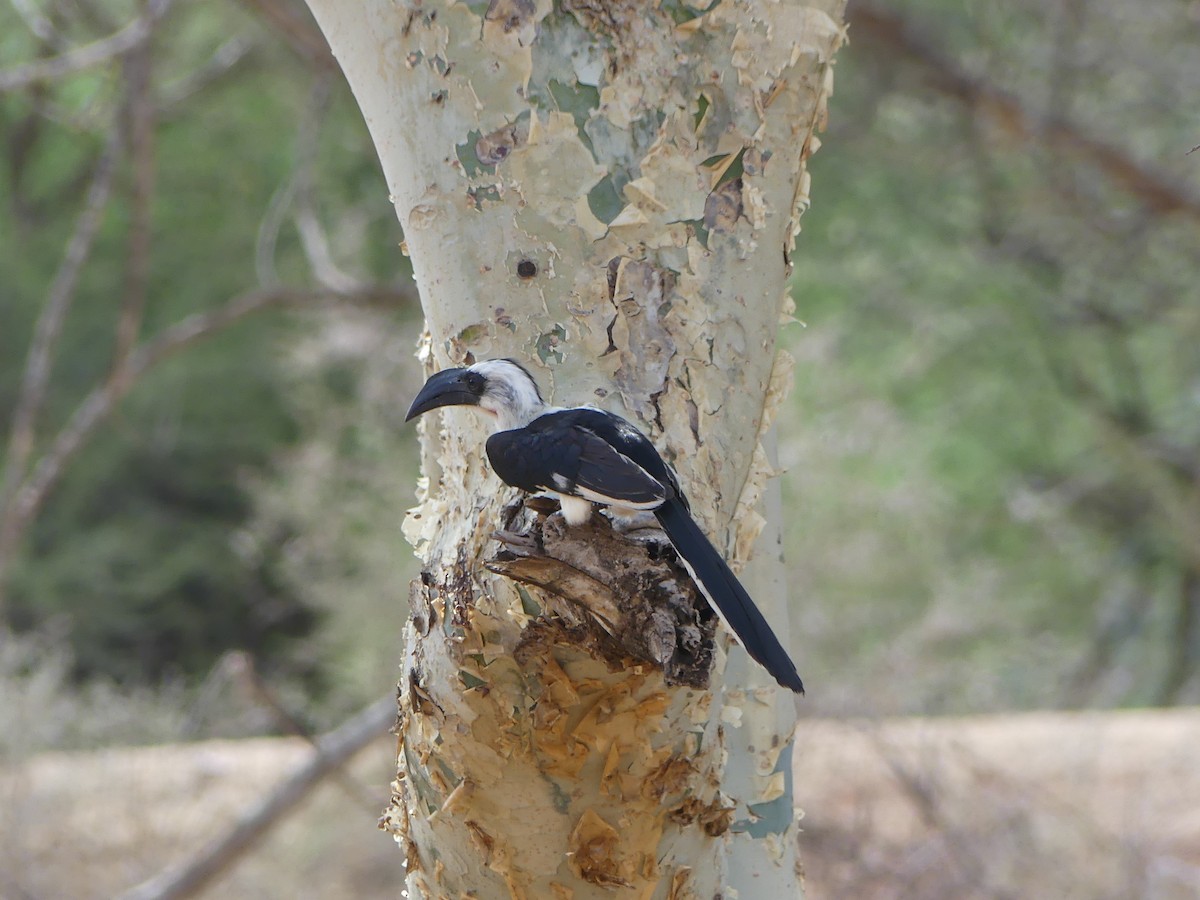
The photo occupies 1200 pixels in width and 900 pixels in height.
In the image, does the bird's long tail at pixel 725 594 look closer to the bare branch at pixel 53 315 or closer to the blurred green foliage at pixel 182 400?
the bare branch at pixel 53 315

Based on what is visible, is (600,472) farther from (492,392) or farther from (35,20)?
(35,20)

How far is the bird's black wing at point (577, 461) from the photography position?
99 centimetres

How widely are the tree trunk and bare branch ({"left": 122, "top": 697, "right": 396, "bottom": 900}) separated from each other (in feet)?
6.62

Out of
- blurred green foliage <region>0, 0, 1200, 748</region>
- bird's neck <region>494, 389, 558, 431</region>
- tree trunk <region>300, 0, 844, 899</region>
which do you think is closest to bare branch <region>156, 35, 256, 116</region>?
blurred green foliage <region>0, 0, 1200, 748</region>

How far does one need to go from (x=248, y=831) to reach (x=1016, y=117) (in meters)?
3.46

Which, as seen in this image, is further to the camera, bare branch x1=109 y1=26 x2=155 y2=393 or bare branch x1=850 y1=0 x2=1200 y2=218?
bare branch x1=850 y1=0 x2=1200 y2=218

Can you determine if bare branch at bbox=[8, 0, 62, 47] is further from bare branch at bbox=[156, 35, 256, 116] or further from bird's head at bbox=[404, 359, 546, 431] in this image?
bird's head at bbox=[404, 359, 546, 431]

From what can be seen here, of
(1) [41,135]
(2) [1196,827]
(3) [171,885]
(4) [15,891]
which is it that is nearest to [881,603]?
(2) [1196,827]

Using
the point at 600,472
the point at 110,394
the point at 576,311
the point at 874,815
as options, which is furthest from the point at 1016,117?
the point at 600,472

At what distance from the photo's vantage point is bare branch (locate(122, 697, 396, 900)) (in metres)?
3.04

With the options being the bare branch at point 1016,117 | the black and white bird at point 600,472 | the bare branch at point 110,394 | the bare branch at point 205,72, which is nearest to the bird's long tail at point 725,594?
the black and white bird at point 600,472

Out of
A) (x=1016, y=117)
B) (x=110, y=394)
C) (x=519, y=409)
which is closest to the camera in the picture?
(x=519, y=409)

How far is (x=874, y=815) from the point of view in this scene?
3.78 meters

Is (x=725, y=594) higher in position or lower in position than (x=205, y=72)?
lower
